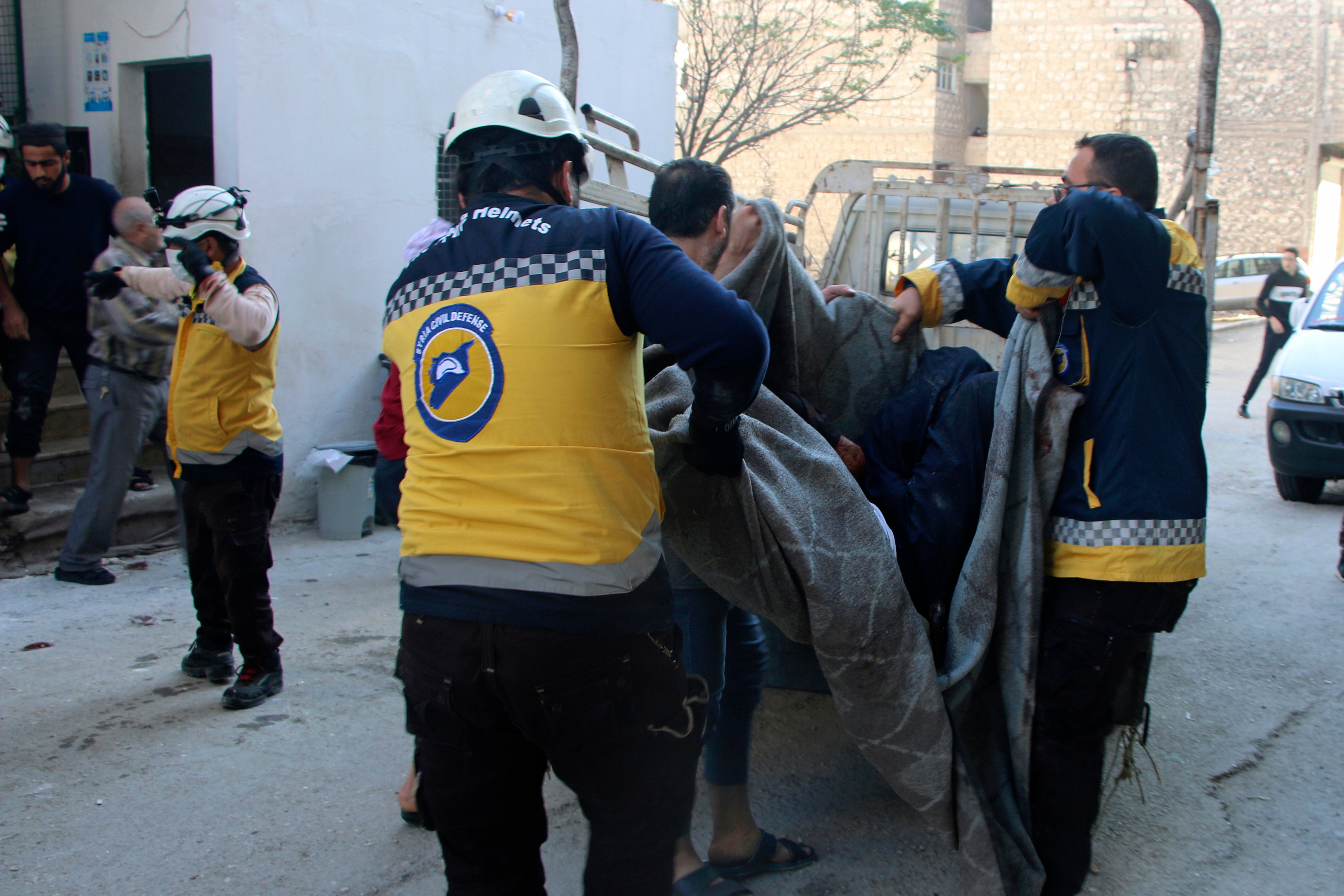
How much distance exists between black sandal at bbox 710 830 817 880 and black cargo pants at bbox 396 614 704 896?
42.1 inches

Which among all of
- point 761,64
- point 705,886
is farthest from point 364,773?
point 761,64

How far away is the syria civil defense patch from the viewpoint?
1.78 m

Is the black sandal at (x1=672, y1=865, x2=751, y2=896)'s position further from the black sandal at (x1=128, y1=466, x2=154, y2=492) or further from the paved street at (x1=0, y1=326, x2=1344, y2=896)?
the black sandal at (x1=128, y1=466, x2=154, y2=492)

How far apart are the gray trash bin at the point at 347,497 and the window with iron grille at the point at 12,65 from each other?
316 cm

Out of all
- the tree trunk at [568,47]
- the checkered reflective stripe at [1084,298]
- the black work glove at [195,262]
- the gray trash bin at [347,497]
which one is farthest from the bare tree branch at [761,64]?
the checkered reflective stripe at [1084,298]

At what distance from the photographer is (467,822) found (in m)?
1.84

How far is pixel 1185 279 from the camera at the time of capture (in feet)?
8.20

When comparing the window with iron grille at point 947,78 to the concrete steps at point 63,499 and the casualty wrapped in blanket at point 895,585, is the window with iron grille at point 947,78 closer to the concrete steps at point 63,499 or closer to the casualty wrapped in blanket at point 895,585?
the concrete steps at point 63,499

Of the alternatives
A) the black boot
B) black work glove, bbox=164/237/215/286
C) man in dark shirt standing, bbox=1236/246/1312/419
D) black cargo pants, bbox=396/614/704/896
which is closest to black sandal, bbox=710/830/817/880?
black cargo pants, bbox=396/614/704/896

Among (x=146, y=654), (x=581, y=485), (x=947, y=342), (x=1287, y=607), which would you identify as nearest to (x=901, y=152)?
(x=947, y=342)

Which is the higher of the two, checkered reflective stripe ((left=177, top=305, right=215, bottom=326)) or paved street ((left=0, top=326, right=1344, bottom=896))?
checkered reflective stripe ((left=177, top=305, right=215, bottom=326))

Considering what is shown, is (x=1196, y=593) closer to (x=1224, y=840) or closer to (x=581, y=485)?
(x=1224, y=840)

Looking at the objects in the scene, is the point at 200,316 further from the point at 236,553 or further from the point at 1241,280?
the point at 1241,280

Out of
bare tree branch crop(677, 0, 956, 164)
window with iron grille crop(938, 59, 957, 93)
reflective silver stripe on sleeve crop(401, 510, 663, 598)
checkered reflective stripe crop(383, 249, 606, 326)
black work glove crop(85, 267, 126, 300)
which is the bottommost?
reflective silver stripe on sleeve crop(401, 510, 663, 598)
